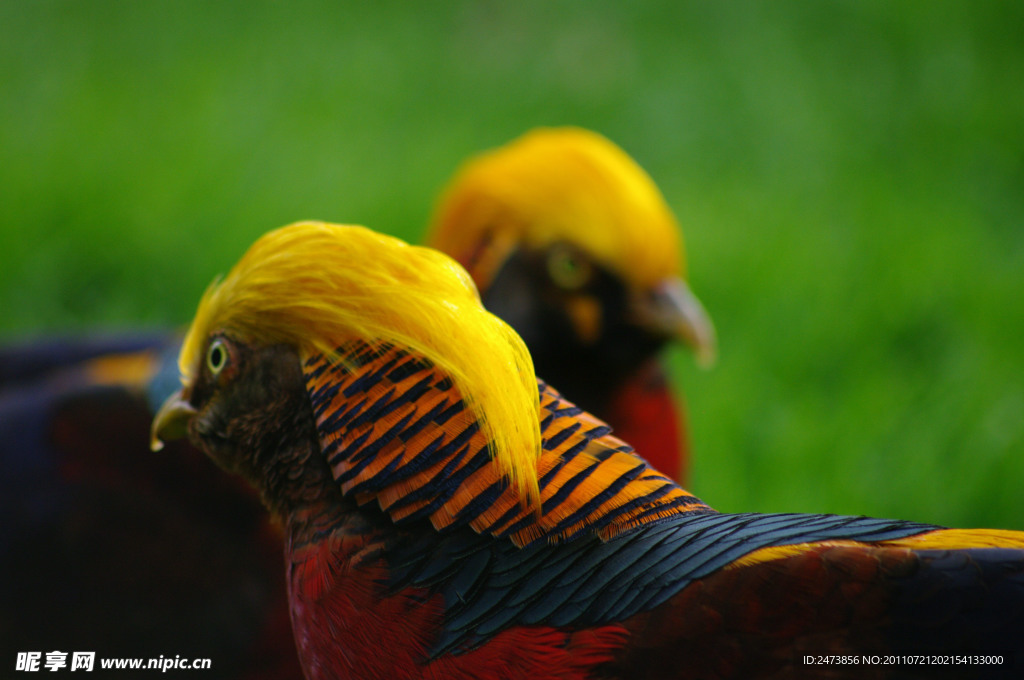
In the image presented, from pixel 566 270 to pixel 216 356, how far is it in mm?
1232

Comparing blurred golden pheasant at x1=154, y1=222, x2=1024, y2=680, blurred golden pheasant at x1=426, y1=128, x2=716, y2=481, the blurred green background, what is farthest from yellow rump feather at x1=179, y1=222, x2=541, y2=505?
the blurred green background

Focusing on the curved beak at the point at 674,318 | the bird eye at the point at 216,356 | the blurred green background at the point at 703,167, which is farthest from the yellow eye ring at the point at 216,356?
the blurred green background at the point at 703,167

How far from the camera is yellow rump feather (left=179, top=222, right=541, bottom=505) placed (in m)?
1.25

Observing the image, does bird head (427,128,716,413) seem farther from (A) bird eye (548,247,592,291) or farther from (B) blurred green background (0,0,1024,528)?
(B) blurred green background (0,0,1024,528)

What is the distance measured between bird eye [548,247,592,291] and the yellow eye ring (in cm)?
120

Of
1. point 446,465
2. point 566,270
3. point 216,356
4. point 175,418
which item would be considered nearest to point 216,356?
point 216,356

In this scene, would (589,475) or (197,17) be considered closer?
(589,475)

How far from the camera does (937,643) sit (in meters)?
1.12

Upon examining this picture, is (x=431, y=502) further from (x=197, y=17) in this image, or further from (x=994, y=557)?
(x=197, y=17)

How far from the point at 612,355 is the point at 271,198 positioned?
220cm

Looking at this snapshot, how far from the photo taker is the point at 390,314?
131 cm

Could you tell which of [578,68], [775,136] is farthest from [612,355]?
[578,68]

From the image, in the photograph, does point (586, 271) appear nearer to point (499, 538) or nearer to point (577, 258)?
point (577, 258)

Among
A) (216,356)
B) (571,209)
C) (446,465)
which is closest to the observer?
(446,465)
